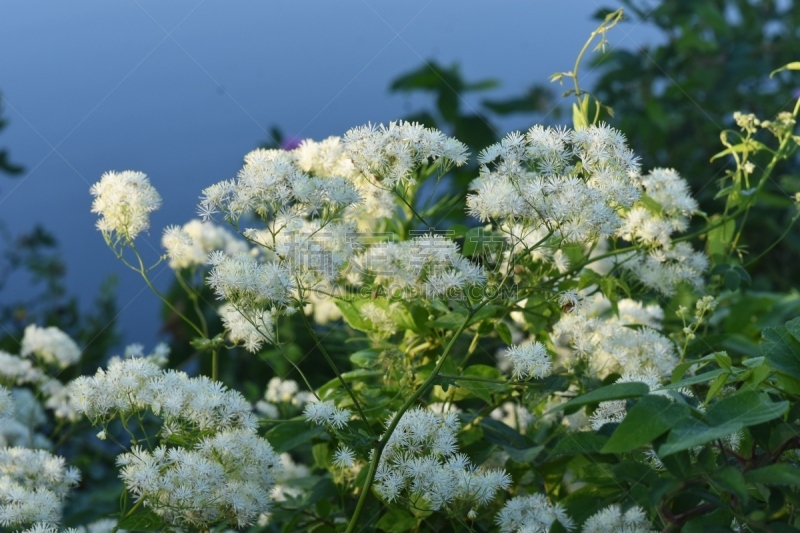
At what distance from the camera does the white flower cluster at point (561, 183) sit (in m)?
0.74

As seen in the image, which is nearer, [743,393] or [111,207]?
[743,393]

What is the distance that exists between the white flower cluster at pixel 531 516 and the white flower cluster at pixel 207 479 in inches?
8.2

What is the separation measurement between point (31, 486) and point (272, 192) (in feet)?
1.27

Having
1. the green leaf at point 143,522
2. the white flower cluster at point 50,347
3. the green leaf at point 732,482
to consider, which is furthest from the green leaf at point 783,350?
the white flower cluster at point 50,347

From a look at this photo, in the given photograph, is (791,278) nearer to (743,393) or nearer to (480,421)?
(480,421)

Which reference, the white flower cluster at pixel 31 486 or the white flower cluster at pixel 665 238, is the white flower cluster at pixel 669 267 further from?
the white flower cluster at pixel 31 486

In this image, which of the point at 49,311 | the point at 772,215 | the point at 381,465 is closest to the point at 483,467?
the point at 381,465

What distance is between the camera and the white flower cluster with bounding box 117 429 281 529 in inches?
28.6

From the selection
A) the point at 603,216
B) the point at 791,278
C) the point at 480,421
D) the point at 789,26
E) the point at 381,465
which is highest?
the point at 789,26

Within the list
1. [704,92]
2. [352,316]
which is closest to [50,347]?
[352,316]

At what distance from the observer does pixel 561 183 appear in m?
0.75

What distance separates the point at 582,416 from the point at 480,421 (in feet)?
0.44

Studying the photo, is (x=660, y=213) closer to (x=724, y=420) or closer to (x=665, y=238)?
(x=665, y=238)

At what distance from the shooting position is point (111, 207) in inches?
35.9
